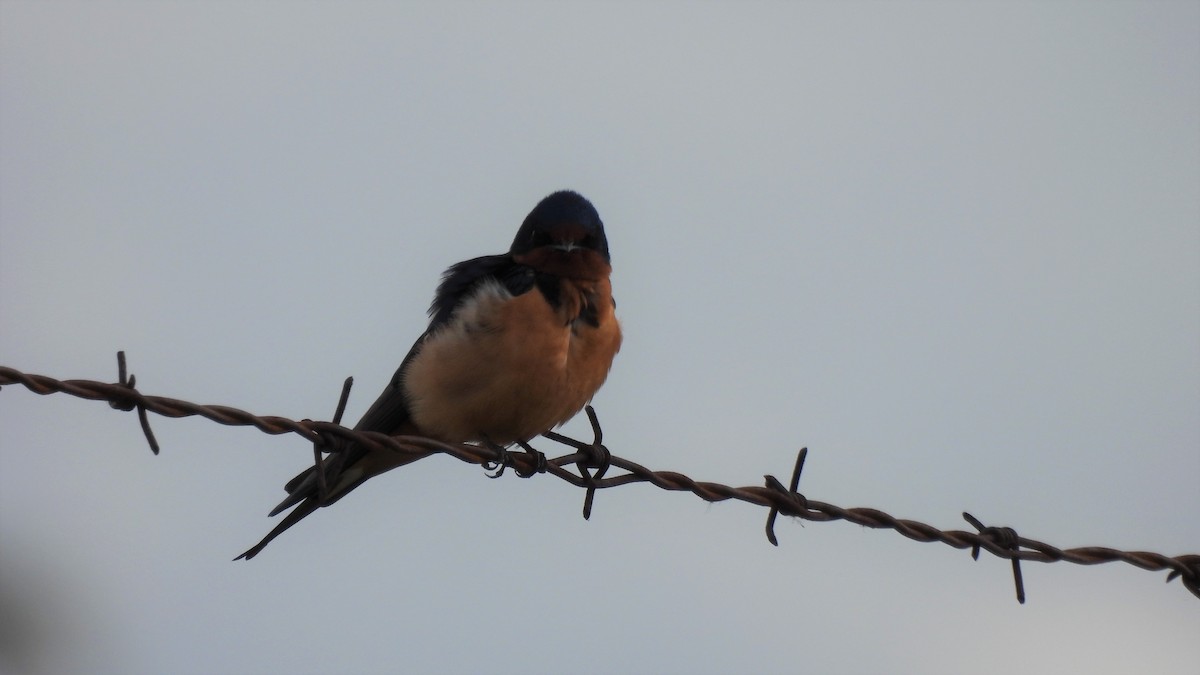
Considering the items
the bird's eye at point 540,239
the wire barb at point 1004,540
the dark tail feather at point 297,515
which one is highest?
the bird's eye at point 540,239

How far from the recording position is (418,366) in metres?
6.02

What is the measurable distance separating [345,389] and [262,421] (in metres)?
0.25

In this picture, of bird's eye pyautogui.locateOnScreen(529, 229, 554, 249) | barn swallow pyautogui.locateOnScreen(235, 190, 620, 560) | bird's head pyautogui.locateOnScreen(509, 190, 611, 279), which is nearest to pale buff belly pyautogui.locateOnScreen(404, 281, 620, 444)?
barn swallow pyautogui.locateOnScreen(235, 190, 620, 560)

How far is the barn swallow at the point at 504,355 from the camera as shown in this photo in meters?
5.67

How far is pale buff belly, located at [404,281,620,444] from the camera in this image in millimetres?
5645

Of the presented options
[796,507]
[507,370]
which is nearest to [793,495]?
[796,507]

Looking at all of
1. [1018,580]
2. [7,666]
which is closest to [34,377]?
[7,666]

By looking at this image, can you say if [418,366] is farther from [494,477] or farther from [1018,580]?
[1018,580]

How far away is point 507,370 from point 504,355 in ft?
0.20

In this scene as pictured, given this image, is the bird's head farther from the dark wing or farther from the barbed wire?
the barbed wire

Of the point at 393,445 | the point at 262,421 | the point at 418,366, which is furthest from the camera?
the point at 418,366

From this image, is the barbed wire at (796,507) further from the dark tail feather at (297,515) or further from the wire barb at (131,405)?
the dark tail feather at (297,515)

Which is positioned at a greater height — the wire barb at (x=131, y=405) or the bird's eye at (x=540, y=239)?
the bird's eye at (x=540, y=239)

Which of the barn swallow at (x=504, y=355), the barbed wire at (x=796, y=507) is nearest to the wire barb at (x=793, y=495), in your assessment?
the barbed wire at (x=796, y=507)
